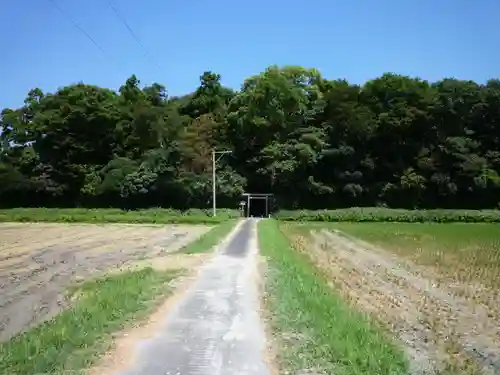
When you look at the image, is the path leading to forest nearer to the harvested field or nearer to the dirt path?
the dirt path

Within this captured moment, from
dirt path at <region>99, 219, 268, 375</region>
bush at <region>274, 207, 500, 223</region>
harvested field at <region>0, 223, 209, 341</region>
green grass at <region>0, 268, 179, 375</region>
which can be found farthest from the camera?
bush at <region>274, 207, 500, 223</region>

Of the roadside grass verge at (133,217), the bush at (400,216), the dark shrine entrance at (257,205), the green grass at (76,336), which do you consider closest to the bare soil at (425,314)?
the green grass at (76,336)

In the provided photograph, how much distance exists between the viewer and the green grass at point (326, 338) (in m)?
6.22

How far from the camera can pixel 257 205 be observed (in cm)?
7519

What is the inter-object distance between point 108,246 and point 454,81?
205 ft

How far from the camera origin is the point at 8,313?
445 inches

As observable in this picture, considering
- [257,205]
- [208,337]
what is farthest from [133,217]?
[208,337]

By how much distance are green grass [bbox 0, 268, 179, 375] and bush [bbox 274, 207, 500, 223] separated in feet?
169

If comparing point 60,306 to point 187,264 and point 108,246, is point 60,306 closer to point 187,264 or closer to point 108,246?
point 187,264

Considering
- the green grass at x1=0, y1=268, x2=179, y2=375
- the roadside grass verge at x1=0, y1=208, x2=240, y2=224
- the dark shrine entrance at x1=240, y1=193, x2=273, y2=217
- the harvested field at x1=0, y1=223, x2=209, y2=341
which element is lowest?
the harvested field at x1=0, y1=223, x2=209, y2=341

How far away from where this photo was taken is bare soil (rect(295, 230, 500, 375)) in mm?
7281

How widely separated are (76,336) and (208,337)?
1.82 m

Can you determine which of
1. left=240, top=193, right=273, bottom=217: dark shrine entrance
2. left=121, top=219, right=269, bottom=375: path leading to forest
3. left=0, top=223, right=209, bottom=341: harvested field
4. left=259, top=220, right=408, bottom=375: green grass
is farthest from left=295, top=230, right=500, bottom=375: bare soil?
left=240, top=193, right=273, bottom=217: dark shrine entrance

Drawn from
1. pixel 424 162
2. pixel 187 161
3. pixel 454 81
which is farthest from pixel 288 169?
pixel 454 81
